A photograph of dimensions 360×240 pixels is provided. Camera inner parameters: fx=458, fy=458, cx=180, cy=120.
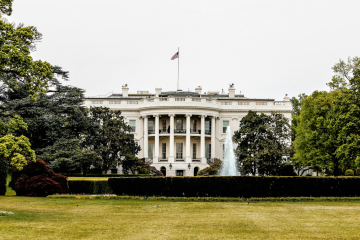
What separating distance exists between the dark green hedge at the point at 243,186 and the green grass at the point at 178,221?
3262 millimetres

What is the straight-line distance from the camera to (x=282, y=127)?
170 ft

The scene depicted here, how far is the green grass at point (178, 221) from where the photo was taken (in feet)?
42.6

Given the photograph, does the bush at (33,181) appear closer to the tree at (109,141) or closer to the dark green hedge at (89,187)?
the dark green hedge at (89,187)

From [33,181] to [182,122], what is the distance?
1435 inches

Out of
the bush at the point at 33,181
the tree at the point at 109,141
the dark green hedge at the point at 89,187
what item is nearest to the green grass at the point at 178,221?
the bush at the point at 33,181

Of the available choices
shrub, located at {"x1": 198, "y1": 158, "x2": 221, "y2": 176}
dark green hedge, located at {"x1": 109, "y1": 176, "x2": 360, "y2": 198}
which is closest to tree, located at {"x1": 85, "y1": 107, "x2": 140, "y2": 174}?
shrub, located at {"x1": 198, "y1": 158, "x2": 221, "y2": 176}

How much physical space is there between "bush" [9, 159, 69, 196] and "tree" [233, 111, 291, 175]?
84.5ft

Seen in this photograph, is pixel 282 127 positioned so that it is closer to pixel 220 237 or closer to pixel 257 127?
pixel 257 127

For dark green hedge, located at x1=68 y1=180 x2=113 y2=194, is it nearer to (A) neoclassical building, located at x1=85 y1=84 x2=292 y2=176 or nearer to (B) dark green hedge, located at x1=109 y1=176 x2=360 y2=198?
(B) dark green hedge, located at x1=109 y1=176 x2=360 y2=198

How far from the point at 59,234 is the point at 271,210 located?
33.2 feet

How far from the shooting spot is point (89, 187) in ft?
100

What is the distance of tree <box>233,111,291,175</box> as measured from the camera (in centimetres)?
4881

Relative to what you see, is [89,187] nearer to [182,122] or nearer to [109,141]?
[109,141]

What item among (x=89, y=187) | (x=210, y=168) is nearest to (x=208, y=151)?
(x=210, y=168)
